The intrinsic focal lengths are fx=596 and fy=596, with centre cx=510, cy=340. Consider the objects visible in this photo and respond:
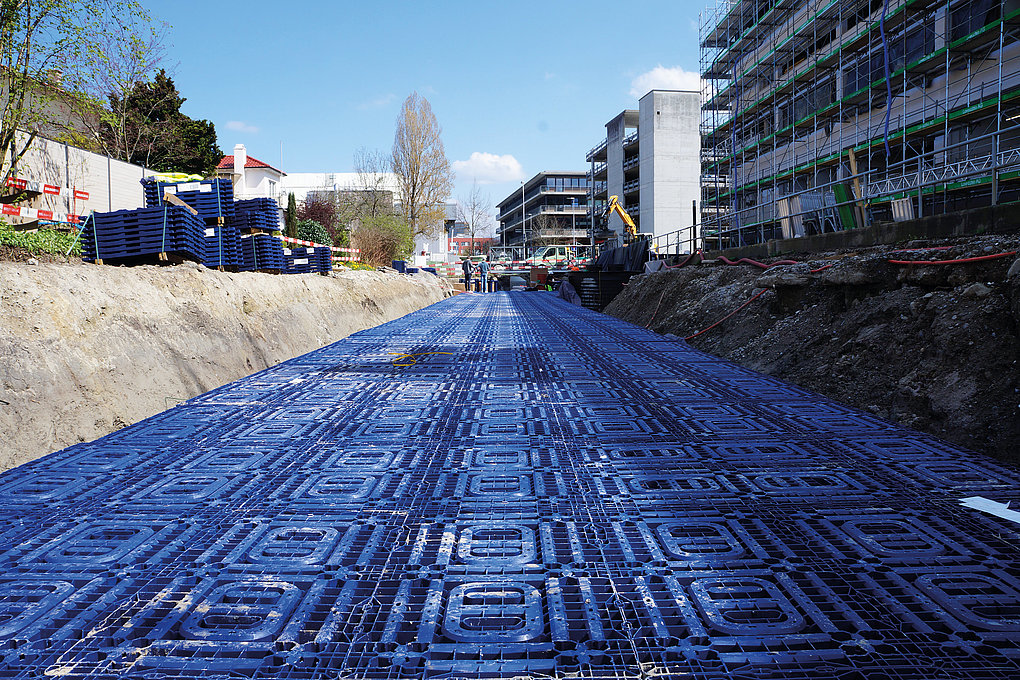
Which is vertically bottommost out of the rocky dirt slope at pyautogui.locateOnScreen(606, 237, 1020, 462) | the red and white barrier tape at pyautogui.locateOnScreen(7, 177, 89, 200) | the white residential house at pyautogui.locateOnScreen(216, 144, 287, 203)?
the rocky dirt slope at pyautogui.locateOnScreen(606, 237, 1020, 462)

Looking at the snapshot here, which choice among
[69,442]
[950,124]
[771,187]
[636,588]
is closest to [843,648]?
[636,588]

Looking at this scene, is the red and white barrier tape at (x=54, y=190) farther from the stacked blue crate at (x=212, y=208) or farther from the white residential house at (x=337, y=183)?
the white residential house at (x=337, y=183)

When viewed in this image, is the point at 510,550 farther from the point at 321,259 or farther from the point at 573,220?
the point at 573,220

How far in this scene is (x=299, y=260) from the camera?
1566cm

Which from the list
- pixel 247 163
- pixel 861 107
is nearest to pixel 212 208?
pixel 861 107

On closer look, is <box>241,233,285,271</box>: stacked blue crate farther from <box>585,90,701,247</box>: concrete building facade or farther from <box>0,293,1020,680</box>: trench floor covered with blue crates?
<box>585,90,701,247</box>: concrete building facade

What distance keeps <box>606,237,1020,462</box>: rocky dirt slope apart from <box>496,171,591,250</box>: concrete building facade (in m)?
75.1

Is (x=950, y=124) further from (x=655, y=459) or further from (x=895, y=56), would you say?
(x=655, y=459)


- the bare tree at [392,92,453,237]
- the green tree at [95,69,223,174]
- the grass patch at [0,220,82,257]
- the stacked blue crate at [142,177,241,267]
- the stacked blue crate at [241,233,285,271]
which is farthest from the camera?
the bare tree at [392,92,453,237]

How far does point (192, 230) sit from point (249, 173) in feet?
166

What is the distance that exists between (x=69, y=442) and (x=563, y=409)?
3.87 meters

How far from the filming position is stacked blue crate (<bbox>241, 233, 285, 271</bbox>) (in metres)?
11.9

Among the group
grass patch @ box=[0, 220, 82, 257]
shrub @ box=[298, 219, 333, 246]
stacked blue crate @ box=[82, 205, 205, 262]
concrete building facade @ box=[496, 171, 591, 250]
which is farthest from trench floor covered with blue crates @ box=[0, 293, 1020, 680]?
concrete building facade @ box=[496, 171, 591, 250]

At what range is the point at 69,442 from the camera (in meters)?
4.35
